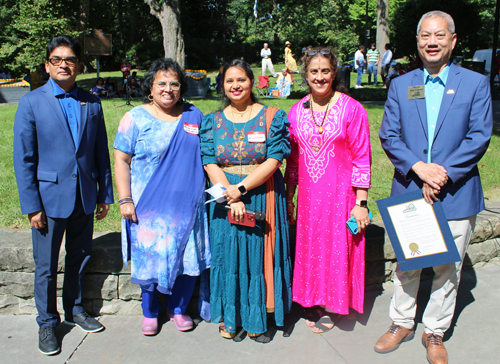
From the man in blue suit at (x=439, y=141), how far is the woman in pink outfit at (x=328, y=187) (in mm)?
245

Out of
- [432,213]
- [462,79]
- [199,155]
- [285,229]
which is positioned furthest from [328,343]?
[462,79]

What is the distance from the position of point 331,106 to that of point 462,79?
81 centimetres

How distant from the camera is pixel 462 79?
8.82 feet

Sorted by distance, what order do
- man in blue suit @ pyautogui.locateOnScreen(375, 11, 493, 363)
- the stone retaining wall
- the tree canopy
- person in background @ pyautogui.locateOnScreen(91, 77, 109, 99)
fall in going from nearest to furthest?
man in blue suit @ pyautogui.locateOnScreen(375, 11, 493, 363), the stone retaining wall, person in background @ pyautogui.locateOnScreen(91, 77, 109, 99), the tree canopy

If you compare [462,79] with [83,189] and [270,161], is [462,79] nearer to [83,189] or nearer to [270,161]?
[270,161]

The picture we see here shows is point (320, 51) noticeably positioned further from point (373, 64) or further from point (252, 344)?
point (373, 64)

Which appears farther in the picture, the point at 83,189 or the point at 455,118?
the point at 83,189

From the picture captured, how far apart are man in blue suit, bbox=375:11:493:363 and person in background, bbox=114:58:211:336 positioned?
1.34m

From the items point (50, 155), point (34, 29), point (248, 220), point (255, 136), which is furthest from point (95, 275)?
point (34, 29)

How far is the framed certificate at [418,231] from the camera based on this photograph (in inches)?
106

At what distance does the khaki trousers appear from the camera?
9.22ft

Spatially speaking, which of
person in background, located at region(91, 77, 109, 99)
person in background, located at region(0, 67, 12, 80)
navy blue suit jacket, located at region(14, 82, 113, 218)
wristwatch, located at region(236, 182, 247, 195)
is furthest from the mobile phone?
person in background, located at region(0, 67, 12, 80)

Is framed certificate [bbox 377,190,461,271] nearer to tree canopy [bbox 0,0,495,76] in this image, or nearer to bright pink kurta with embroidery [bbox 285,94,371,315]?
bright pink kurta with embroidery [bbox 285,94,371,315]

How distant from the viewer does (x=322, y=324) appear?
3.21 metres
